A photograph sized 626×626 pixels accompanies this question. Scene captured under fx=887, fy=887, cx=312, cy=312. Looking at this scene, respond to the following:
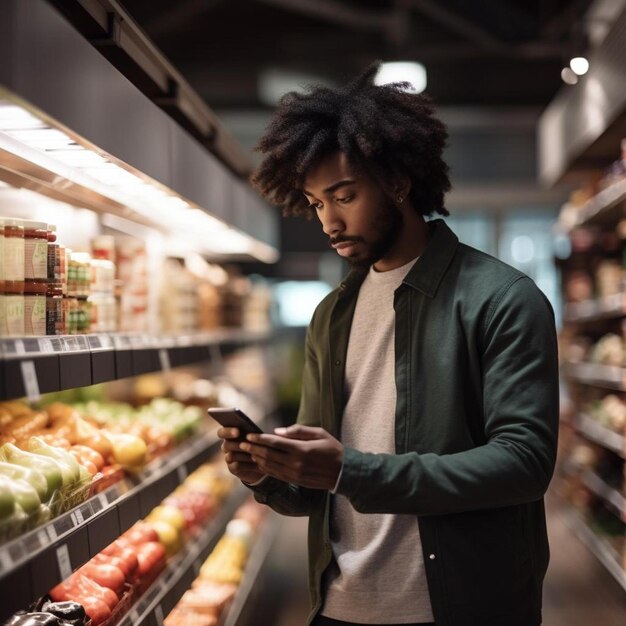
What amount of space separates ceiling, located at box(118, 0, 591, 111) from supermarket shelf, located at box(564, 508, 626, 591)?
3.98 metres

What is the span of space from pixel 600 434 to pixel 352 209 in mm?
3863

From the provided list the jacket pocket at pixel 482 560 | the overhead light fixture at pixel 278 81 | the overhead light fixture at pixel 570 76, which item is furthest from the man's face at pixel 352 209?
the overhead light fixture at pixel 278 81

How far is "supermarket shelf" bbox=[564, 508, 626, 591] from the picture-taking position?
4.57 m

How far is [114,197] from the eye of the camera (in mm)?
3221

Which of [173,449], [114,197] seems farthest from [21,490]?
[173,449]

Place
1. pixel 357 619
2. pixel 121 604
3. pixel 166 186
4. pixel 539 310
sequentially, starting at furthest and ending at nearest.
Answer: pixel 166 186 → pixel 121 604 → pixel 357 619 → pixel 539 310

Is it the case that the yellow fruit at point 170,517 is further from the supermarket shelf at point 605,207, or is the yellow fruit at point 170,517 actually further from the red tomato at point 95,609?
the supermarket shelf at point 605,207

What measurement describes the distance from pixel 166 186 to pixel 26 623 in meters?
1.66

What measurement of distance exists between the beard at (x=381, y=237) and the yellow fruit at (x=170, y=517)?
193 cm

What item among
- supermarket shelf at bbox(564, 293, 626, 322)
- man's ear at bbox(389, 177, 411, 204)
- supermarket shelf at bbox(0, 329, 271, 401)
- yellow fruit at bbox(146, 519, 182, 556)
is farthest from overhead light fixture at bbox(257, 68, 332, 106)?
man's ear at bbox(389, 177, 411, 204)

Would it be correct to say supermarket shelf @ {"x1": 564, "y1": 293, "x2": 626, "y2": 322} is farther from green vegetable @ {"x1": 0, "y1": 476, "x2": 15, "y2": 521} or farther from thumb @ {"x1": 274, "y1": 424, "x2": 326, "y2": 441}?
green vegetable @ {"x1": 0, "y1": 476, "x2": 15, "y2": 521}

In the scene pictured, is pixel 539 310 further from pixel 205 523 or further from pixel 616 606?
pixel 616 606

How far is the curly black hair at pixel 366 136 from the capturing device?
1979mm

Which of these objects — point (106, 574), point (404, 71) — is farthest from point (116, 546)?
point (404, 71)
